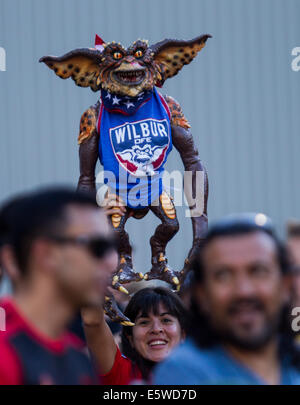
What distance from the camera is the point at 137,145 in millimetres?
3064

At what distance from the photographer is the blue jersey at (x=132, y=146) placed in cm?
307

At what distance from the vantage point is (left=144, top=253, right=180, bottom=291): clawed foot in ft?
10.0

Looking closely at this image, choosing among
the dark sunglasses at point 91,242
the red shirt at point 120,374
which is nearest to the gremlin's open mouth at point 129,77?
the red shirt at point 120,374

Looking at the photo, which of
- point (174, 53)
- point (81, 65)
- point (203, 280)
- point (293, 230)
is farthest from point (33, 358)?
point (174, 53)

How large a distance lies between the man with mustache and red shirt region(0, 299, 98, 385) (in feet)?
0.63

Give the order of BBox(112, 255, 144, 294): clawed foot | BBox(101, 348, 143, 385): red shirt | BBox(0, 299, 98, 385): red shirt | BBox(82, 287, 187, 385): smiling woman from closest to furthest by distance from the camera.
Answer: BBox(0, 299, 98, 385): red shirt < BBox(101, 348, 143, 385): red shirt < BBox(82, 287, 187, 385): smiling woman < BBox(112, 255, 144, 294): clawed foot

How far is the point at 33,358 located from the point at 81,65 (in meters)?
1.96

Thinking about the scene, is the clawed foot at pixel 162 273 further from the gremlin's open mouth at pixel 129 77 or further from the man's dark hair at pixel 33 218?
the man's dark hair at pixel 33 218

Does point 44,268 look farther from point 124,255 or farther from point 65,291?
point 124,255

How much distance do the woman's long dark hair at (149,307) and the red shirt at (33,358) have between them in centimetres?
135

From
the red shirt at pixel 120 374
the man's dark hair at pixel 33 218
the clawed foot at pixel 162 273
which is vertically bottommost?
the red shirt at pixel 120 374
